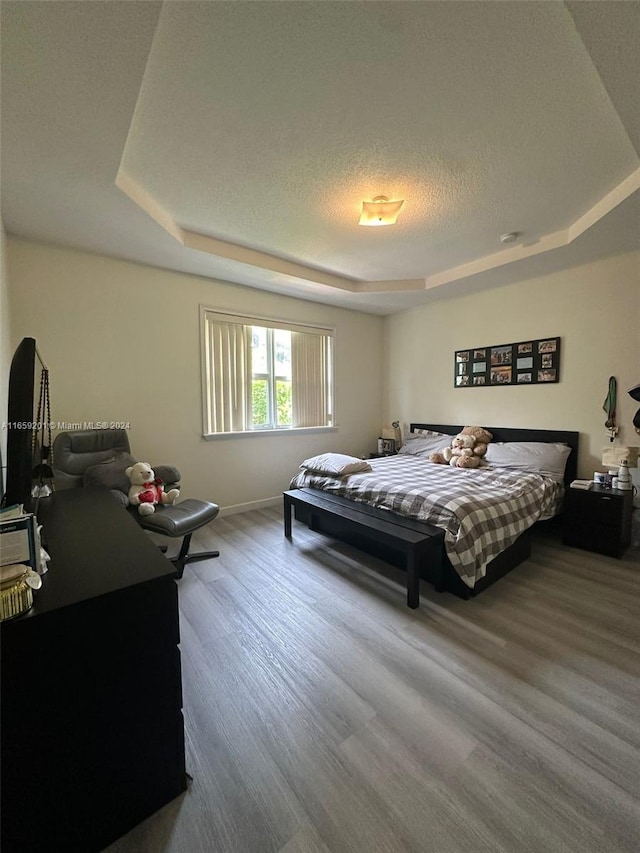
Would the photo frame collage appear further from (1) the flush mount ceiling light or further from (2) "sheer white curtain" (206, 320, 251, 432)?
(2) "sheer white curtain" (206, 320, 251, 432)

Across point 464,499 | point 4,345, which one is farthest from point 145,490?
point 464,499

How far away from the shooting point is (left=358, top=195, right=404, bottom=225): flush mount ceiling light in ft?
7.57

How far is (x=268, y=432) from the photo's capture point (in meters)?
4.07

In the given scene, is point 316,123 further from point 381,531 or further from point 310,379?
point 310,379

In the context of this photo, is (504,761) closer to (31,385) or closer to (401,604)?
(401,604)

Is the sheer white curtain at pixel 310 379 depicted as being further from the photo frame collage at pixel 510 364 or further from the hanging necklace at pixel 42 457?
the hanging necklace at pixel 42 457

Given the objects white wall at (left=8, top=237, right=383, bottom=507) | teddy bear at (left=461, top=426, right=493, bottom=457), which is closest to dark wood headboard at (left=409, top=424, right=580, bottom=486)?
teddy bear at (left=461, top=426, right=493, bottom=457)

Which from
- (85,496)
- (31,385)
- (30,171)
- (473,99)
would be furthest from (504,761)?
(30,171)

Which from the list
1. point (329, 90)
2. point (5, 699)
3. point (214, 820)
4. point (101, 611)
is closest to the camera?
point (5, 699)

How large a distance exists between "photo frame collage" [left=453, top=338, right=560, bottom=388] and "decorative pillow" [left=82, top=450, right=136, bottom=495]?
3777 mm

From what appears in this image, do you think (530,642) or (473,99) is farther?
(530,642)

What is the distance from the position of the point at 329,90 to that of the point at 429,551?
2.49 metres

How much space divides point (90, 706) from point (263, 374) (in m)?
3.46

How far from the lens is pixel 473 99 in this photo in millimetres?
1543
